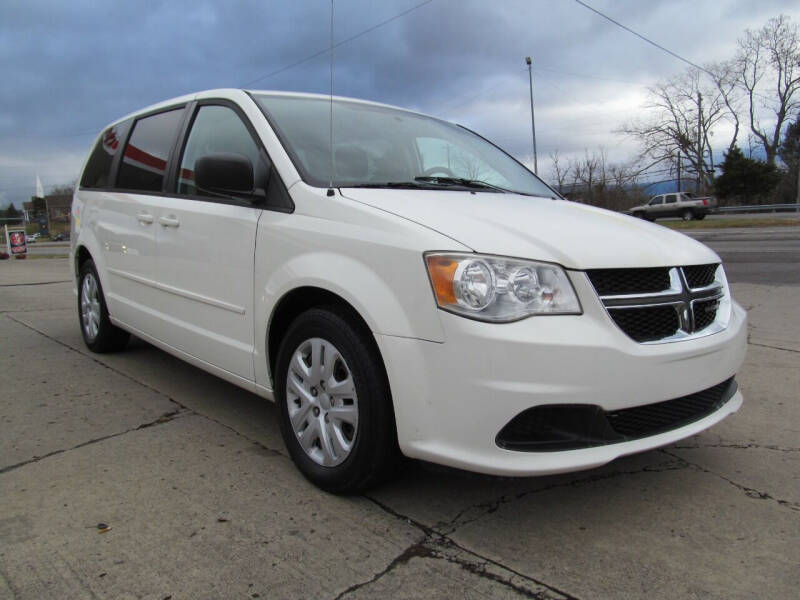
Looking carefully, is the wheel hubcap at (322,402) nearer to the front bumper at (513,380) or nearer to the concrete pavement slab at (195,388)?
the front bumper at (513,380)

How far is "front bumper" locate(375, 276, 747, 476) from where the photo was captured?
2.08 metres

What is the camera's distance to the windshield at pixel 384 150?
298 centimetres

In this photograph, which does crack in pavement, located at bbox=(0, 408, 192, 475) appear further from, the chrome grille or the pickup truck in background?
the pickup truck in background

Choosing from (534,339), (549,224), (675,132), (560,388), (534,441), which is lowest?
(534,441)

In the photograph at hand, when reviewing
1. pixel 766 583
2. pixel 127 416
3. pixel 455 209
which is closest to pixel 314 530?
pixel 455 209

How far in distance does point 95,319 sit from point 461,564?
12.9 ft

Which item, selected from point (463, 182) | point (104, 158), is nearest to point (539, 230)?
point (463, 182)

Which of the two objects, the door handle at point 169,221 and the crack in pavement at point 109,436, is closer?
the crack in pavement at point 109,436

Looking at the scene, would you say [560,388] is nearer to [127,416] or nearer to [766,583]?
[766,583]

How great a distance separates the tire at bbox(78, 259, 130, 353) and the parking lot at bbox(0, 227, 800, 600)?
1.14 metres

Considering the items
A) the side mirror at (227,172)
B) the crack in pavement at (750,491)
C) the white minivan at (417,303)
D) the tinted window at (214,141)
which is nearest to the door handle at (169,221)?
the white minivan at (417,303)

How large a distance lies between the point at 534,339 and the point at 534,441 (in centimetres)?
37

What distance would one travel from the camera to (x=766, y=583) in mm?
2004

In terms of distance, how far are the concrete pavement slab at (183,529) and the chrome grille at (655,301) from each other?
111 centimetres
